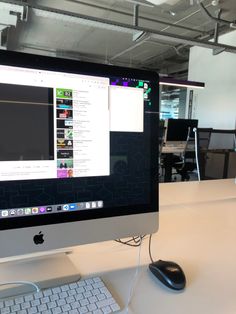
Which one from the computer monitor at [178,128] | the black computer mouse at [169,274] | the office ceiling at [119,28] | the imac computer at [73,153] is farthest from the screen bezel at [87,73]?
the computer monitor at [178,128]

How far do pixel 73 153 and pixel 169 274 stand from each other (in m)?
0.37

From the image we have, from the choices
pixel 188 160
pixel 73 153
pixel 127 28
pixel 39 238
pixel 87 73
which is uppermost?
pixel 127 28

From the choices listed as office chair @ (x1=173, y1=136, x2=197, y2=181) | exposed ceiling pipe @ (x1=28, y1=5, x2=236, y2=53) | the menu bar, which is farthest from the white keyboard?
office chair @ (x1=173, y1=136, x2=197, y2=181)

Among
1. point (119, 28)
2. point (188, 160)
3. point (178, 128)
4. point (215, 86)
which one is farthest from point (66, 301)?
point (215, 86)

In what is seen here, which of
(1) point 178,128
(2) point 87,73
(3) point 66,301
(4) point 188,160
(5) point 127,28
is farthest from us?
(1) point 178,128

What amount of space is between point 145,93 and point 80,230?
384 mm

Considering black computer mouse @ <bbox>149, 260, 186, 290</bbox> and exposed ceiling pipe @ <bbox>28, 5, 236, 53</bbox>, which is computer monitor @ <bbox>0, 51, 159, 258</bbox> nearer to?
black computer mouse @ <bbox>149, 260, 186, 290</bbox>

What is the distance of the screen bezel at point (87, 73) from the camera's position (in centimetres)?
59

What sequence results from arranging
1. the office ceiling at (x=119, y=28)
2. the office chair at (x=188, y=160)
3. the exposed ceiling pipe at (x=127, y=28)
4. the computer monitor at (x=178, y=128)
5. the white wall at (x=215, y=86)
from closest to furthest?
the exposed ceiling pipe at (x=127, y=28) < the office ceiling at (x=119, y=28) < the office chair at (x=188, y=160) < the white wall at (x=215, y=86) < the computer monitor at (x=178, y=128)

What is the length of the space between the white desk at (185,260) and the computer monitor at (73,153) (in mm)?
107

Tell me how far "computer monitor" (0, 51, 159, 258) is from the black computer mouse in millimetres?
92

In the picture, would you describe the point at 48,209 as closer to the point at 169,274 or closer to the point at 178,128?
the point at 169,274

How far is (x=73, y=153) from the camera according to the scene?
640mm

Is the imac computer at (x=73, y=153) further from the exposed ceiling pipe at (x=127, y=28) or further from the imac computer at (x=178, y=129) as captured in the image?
the imac computer at (x=178, y=129)
